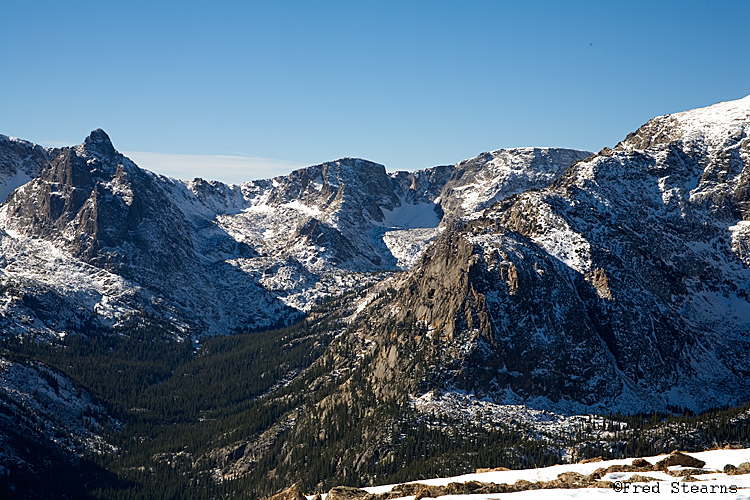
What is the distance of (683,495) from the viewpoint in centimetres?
6712

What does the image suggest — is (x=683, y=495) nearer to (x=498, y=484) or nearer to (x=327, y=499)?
(x=498, y=484)

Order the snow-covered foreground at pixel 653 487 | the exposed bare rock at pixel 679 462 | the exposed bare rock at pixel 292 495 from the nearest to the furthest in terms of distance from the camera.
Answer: the snow-covered foreground at pixel 653 487
the exposed bare rock at pixel 292 495
the exposed bare rock at pixel 679 462

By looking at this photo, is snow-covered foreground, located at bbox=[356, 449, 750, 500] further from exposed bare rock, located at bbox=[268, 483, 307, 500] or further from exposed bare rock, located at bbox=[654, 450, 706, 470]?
exposed bare rock, located at bbox=[268, 483, 307, 500]

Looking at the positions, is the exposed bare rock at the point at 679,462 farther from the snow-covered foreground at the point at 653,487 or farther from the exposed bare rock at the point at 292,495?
the exposed bare rock at the point at 292,495

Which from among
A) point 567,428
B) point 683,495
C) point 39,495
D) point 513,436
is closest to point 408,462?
point 513,436

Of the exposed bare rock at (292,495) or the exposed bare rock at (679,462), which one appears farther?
the exposed bare rock at (679,462)

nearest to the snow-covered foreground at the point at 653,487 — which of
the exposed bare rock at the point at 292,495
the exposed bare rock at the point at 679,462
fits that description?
the exposed bare rock at the point at 679,462

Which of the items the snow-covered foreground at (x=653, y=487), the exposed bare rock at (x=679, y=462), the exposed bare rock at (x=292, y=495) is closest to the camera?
the snow-covered foreground at (x=653, y=487)

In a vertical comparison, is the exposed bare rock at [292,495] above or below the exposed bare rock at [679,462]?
below

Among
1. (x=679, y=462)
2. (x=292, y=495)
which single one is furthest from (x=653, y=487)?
(x=292, y=495)

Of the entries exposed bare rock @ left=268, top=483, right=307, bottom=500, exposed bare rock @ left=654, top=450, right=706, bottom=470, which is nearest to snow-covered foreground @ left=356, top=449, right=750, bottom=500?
exposed bare rock @ left=654, top=450, right=706, bottom=470

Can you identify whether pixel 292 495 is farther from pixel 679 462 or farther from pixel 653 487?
pixel 679 462

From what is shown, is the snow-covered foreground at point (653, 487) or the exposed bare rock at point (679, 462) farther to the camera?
the exposed bare rock at point (679, 462)

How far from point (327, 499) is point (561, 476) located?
88.6 feet
